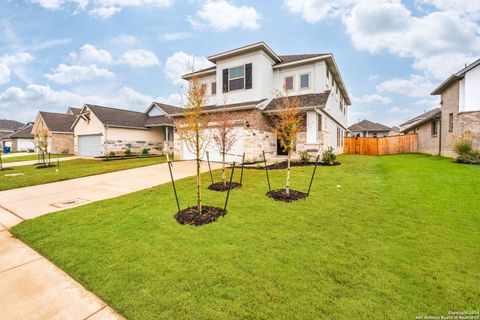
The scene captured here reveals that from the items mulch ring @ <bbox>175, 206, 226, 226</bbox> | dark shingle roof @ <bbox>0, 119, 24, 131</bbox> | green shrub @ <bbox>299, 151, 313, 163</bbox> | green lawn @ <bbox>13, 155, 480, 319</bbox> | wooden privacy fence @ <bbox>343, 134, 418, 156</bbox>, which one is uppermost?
dark shingle roof @ <bbox>0, 119, 24, 131</bbox>

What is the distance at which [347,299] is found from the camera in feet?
8.30

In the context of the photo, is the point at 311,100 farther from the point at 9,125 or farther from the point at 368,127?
the point at 9,125

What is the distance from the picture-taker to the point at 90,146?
81.9 feet

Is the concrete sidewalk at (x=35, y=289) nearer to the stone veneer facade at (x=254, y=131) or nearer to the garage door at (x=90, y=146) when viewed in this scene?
the stone veneer facade at (x=254, y=131)

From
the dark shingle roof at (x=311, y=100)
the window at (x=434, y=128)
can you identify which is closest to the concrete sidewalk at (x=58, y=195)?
the dark shingle roof at (x=311, y=100)

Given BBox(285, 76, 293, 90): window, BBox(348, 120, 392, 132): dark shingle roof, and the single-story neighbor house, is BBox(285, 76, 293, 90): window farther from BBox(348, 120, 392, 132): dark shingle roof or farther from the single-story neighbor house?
the single-story neighbor house

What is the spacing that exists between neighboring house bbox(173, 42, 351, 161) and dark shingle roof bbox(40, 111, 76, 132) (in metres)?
24.5

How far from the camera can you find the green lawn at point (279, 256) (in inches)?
97.9

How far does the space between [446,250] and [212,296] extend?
3.87 meters

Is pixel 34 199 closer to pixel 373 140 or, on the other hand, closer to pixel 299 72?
pixel 299 72

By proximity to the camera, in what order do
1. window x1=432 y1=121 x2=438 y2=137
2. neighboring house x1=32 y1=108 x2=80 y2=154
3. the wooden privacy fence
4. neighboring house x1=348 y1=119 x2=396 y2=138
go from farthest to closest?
neighboring house x1=348 y1=119 x2=396 y2=138 < neighboring house x1=32 y1=108 x2=80 y2=154 < the wooden privacy fence < window x1=432 y1=121 x2=438 y2=137

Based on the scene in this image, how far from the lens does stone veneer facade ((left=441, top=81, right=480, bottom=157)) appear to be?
13.9 meters

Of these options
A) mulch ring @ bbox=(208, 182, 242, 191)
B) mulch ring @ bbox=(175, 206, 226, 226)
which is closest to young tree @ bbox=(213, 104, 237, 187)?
mulch ring @ bbox=(208, 182, 242, 191)

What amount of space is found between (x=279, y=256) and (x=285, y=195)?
332 cm
